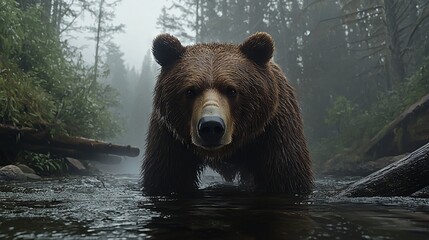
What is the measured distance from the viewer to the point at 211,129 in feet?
10.8

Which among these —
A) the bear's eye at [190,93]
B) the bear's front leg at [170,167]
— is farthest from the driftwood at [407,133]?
the bear's eye at [190,93]

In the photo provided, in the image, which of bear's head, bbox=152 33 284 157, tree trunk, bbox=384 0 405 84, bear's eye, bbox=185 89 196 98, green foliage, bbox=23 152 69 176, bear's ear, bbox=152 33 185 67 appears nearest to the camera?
bear's head, bbox=152 33 284 157

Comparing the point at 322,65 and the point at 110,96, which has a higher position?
the point at 322,65

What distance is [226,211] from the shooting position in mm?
2625

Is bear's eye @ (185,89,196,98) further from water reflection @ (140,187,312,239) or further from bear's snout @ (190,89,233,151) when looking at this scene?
water reflection @ (140,187,312,239)

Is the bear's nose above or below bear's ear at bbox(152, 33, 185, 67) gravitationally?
below

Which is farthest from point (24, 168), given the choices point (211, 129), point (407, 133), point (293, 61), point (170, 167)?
point (293, 61)

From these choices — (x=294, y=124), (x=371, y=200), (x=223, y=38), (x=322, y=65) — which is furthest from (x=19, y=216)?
(x=223, y=38)

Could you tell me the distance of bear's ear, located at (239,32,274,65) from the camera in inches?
174

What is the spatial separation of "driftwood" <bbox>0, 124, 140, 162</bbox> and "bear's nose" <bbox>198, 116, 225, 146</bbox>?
16.6ft

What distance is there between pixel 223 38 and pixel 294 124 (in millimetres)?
28355

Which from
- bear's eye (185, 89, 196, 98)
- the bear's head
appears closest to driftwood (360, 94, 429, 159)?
the bear's head

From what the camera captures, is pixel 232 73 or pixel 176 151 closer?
pixel 232 73

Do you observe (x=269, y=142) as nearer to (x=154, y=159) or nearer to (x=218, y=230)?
(x=154, y=159)
